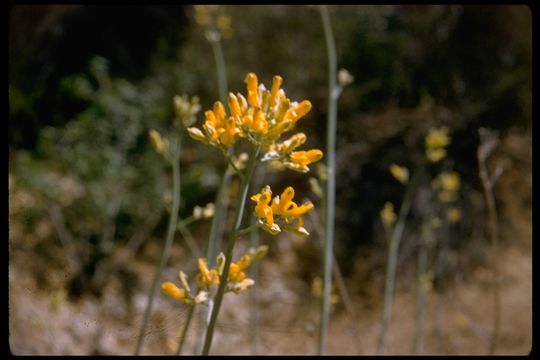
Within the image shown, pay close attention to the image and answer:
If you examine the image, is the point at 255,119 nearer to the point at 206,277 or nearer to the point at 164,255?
the point at 206,277

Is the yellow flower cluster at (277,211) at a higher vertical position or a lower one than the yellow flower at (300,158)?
A: lower

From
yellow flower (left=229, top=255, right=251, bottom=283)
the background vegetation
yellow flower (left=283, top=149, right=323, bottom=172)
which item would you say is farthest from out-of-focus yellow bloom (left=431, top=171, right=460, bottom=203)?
yellow flower (left=229, top=255, right=251, bottom=283)

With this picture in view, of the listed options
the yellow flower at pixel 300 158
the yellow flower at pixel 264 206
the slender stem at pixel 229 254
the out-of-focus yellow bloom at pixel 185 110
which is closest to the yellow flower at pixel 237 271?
the slender stem at pixel 229 254

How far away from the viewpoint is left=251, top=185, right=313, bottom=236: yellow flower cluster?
1314mm

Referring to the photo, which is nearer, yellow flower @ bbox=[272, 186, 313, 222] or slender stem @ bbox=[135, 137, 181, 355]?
yellow flower @ bbox=[272, 186, 313, 222]

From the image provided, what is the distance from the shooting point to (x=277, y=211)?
4.49 feet

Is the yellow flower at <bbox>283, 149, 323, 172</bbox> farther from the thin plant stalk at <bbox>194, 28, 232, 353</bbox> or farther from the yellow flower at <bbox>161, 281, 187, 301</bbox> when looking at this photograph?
the yellow flower at <bbox>161, 281, 187, 301</bbox>

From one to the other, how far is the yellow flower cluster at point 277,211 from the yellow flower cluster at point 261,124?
0.11 metres

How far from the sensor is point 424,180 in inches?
219

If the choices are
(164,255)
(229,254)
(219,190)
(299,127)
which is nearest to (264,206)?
(229,254)

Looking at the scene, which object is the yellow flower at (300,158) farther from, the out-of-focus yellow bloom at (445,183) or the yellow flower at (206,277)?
the out-of-focus yellow bloom at (445,183)

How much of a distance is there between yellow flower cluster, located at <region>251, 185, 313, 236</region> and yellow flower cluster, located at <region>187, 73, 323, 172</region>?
0.11 metres

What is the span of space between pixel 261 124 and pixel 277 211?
268 millimetres

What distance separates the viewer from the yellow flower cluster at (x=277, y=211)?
1.31 metres
